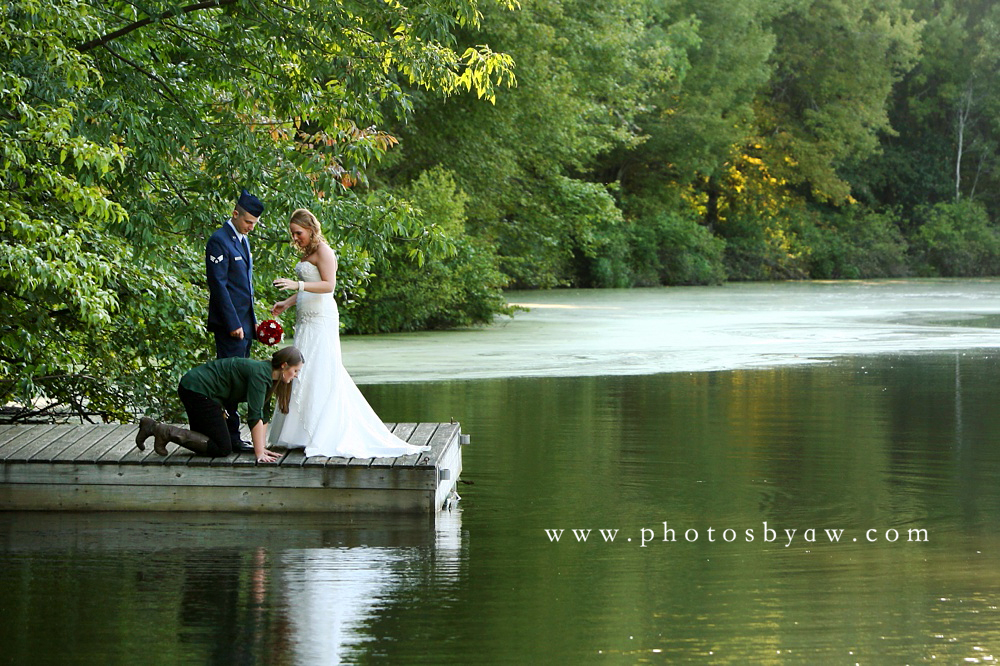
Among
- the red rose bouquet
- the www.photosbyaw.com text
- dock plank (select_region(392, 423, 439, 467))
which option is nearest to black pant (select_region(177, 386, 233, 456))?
the red rose bouquet

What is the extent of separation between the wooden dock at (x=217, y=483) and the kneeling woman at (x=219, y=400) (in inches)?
4.1

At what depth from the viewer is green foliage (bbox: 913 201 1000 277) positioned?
64125mm

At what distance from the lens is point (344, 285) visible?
1403 centimetres

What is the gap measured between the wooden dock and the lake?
0.15 meters

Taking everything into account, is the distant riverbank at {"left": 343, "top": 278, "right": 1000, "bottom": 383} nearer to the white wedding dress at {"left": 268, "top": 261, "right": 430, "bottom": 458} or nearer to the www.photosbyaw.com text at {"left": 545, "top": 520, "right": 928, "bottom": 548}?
the white wedding dress at {"left": 268, "top": 261, "right": 430, "bottom": 458}

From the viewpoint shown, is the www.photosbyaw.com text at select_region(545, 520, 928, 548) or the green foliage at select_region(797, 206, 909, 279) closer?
the www.photosbyaw.com text at select_region(545, 520, 928, 548)

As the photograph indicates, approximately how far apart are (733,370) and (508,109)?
561 inches

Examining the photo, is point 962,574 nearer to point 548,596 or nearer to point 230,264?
point 548,596

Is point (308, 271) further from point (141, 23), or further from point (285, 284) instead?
point (141, 23)

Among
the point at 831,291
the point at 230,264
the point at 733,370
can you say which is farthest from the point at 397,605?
the point at 831,291

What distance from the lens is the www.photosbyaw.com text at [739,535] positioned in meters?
8.37

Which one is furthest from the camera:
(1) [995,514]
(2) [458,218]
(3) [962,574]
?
(2) [458,218]

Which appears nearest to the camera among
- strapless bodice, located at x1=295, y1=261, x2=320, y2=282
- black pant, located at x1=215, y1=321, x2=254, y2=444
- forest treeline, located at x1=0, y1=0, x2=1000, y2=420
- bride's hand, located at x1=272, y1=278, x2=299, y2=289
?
bride's hand, located at x1=272, y1=278, x2=299, y2=289

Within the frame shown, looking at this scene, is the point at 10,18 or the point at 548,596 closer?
the point at 548,596
